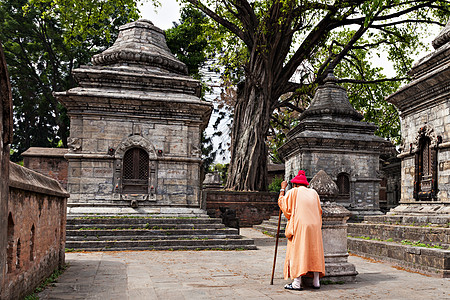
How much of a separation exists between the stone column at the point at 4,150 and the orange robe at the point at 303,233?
Answer: 3.76 metres

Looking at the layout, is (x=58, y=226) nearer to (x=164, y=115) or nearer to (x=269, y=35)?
(x=164, y=115)

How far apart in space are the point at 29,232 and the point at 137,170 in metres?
7.56

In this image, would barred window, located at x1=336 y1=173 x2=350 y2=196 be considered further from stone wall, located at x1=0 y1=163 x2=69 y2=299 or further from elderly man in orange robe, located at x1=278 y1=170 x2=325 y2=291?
stone wall, located at x1=0 y1=163 x2=69 y2=299

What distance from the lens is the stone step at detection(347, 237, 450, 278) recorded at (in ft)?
22.5

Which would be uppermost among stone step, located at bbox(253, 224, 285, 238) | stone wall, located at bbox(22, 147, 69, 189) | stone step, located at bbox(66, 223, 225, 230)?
stone wall, located at bbox(22, 147, 69, 189)

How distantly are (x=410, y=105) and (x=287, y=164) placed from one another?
10.2 meters

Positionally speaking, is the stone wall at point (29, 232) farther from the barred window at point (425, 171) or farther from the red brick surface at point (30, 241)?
the barred window at point (425, 171)

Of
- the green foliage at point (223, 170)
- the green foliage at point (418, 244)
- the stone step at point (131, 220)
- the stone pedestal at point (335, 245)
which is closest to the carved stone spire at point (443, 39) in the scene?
the green foliage at point (418, 244)

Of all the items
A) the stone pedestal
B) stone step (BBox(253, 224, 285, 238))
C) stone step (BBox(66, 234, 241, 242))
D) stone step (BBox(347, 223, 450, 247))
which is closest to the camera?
the stone pedestal

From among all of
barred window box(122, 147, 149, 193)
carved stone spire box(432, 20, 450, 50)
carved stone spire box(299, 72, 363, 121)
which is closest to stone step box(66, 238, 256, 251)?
barred window box(122, 147, 149, 193)

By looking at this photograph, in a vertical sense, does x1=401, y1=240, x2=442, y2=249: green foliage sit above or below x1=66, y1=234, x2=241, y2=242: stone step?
above

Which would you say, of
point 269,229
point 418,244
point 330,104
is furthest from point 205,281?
point 330,104

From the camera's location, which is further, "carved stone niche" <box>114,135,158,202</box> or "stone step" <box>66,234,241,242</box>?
"carved stone niche" <box>114,135,158,202</box>

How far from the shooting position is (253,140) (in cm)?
2002
